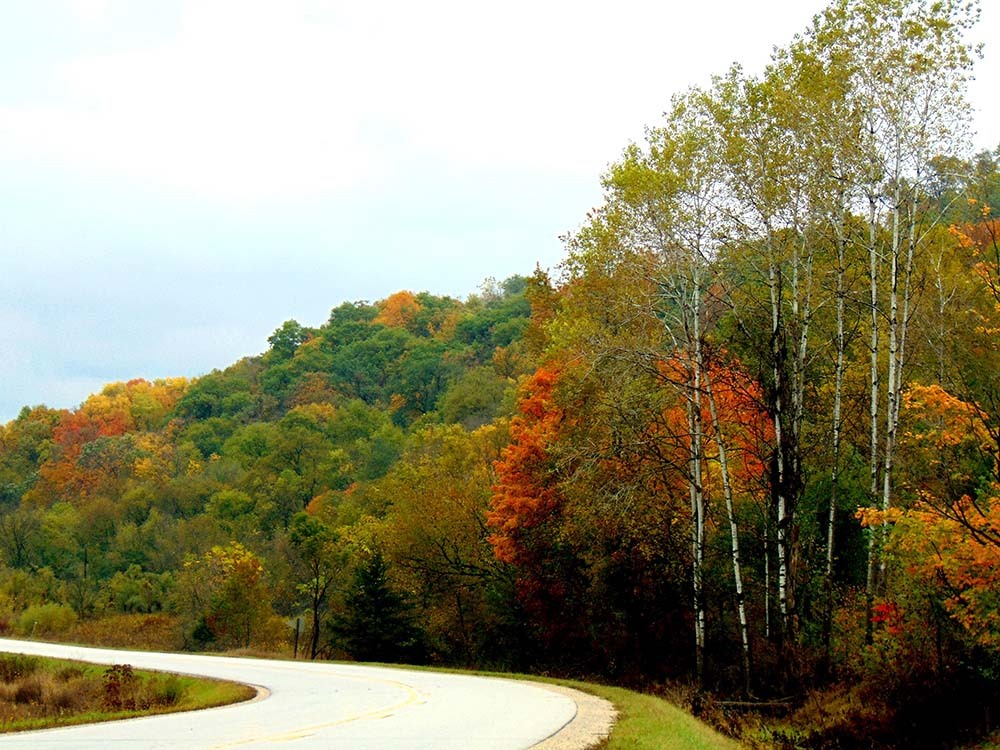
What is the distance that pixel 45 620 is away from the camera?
5422cm

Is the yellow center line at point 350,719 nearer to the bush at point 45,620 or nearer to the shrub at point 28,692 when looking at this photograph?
the shrub at point 28,692

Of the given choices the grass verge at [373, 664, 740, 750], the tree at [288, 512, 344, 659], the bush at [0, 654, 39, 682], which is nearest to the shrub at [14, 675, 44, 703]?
the bush at [0, 654, 39, 682]

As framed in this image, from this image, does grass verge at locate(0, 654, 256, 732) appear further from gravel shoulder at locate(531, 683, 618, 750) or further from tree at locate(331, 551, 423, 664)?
tree at locate(331, 551, 423, 664)

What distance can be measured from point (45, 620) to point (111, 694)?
36963 millimetres

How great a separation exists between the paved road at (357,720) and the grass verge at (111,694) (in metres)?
0.86

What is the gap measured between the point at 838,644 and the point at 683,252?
28.7 feet

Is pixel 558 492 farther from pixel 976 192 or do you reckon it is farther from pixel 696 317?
pixel 976 192

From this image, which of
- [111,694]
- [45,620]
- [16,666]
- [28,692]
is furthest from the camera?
[45,620]

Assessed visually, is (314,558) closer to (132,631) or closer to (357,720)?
(132,631)

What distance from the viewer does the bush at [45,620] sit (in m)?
52.3

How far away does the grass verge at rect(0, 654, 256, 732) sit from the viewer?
60.8 feet

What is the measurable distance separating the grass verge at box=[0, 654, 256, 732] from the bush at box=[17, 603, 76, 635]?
2799cm

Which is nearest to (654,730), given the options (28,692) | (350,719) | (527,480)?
(350,719)

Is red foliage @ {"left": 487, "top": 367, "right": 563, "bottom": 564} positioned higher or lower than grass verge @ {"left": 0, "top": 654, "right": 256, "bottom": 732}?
higher
